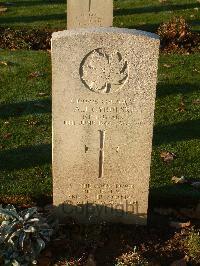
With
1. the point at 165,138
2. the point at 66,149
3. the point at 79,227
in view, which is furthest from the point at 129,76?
the point at 165,138

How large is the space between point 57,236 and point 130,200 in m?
0.82

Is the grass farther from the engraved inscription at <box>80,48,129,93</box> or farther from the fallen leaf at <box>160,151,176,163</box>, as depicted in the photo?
the engraved inscription at <box>80,48,129,93</box>

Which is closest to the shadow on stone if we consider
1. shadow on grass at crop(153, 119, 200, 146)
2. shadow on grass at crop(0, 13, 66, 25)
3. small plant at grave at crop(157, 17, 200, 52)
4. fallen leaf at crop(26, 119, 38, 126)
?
shadow on grass at crop(153, 119, 200, 146)

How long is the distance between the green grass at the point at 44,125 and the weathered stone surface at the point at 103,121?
734 mm

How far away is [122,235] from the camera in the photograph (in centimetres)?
550

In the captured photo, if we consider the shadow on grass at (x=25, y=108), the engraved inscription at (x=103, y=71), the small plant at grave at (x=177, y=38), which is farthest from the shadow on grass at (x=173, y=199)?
the small plant at grave at (x=177, y=38)

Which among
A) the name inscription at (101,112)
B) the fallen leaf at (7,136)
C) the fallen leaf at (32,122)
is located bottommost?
the fallen leaf at (7,136)

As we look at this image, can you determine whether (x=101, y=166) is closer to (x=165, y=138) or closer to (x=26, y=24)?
(x=165, y=138)

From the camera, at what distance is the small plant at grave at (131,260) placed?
498cm

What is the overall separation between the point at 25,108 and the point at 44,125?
65cm

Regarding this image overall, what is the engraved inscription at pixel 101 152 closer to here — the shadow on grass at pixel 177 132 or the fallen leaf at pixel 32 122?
the shadow on grass at pixel 177 132

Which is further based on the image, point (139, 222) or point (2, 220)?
point (139, 222)

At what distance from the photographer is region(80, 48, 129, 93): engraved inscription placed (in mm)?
4824

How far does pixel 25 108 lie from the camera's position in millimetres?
8234
